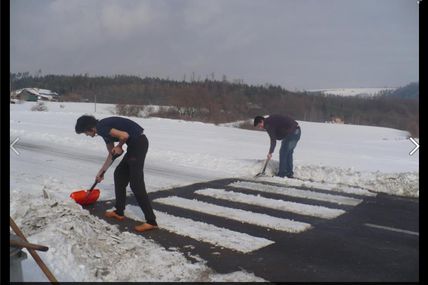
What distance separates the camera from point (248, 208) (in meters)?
6.34

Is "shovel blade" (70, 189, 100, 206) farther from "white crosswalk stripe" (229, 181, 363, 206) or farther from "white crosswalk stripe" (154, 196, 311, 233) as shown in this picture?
"white crosswalk stripe" (229, 181, 363, 206)

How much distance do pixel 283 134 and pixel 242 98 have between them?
3829 mm

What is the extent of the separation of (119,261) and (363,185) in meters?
5.99

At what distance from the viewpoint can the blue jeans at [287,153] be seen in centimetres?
899

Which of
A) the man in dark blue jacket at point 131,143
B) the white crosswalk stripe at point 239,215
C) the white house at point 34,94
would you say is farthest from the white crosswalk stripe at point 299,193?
the white house at point 34,94

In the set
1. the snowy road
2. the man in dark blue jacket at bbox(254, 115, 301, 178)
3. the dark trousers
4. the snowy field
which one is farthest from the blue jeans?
the dark trousers

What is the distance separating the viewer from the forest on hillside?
6850 millimetres

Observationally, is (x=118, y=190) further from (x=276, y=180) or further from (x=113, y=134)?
(x=276, y=180)

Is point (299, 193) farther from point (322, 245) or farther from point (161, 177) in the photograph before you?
point (161, 177)

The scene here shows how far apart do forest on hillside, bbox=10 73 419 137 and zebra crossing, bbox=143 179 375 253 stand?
1.79m

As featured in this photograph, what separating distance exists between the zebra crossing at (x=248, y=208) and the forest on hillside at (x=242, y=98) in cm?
179

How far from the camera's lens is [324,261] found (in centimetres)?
425

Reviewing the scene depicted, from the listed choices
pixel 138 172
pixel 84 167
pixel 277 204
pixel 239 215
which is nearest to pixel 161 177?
pixel 84 167

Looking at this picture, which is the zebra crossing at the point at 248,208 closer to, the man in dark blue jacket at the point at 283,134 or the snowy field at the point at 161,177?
the snowy field at the point at 161,177
